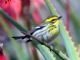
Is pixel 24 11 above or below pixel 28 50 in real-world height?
above

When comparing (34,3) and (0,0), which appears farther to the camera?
(34,3)

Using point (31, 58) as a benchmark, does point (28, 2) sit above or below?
above

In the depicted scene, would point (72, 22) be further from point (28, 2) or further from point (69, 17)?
point (28, 2)

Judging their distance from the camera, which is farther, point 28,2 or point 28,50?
point 28,50

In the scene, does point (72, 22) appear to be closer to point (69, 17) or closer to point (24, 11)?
point (69, 17)

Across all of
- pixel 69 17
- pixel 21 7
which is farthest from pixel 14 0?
pixel 69 17

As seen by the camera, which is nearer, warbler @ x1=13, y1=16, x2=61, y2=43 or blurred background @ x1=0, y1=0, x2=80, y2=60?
blurred background @ x1=0, y1=0, x2=80, y2=60

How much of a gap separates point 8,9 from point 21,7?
1.1 inches

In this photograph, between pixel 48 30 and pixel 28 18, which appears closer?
pixel 28 18

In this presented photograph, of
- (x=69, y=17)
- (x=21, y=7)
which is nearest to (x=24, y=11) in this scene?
(x=21, y=7)

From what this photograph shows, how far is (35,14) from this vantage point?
623 millimetres

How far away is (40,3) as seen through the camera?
0.65 m

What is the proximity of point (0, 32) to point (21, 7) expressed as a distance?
12 cm

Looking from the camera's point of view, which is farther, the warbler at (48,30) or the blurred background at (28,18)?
the warbler at (48,30)
